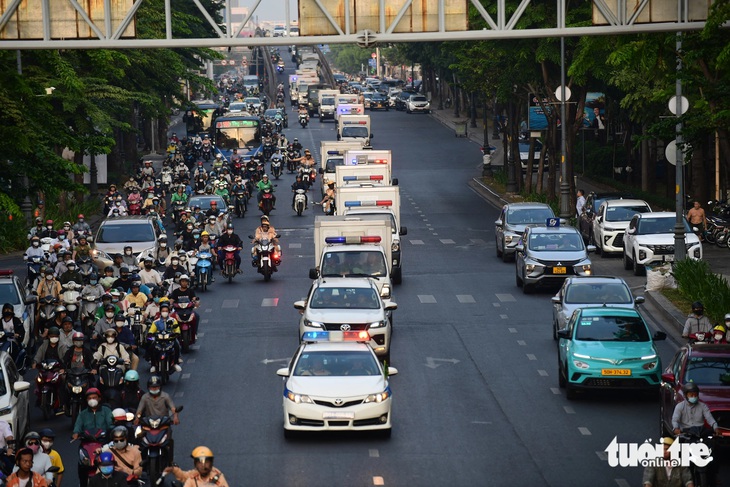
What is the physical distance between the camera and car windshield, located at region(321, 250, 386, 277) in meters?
33.3

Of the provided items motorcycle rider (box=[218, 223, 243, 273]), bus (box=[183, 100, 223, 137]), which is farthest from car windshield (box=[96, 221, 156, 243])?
bus (box=[183, 100, 223, 137])

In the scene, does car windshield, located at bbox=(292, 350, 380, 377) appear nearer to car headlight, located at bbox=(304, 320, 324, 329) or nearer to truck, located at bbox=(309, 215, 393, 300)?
car headlight, located at bbox=(304, 320, 324, 329)

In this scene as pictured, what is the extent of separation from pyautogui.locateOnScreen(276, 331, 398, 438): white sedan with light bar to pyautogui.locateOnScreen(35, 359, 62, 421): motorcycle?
4382mm

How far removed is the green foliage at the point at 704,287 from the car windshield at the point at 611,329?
5.01m

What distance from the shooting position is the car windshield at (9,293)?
98.1ft

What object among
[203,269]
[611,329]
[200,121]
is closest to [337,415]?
[611,329]

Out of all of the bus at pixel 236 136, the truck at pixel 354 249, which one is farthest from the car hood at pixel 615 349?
the bus at pixel 236 136

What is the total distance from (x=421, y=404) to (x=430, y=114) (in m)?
100

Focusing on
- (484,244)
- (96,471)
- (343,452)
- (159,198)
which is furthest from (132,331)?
(159,198)

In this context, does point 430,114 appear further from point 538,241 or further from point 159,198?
point 538,241

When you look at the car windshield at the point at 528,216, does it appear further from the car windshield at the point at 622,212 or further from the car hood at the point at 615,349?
the car hood at the point at 615,349

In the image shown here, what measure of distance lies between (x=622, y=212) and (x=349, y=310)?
19778 millimetres

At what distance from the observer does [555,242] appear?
38.1 metres

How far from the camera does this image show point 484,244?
49031 mm
